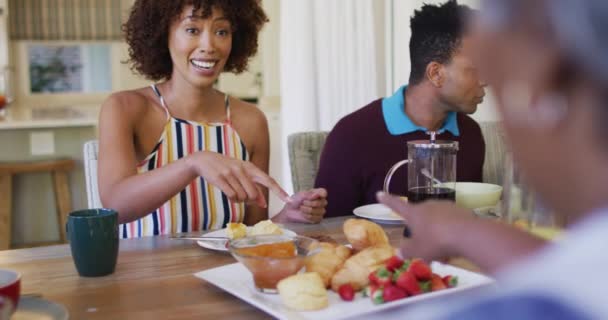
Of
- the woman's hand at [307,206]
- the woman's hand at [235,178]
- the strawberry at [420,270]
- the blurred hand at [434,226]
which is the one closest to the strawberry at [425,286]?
the strawberry at [420,270]

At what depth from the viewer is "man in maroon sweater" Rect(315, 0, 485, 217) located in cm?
206

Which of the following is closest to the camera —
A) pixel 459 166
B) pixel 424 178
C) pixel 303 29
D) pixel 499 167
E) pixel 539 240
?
pixel 539 240

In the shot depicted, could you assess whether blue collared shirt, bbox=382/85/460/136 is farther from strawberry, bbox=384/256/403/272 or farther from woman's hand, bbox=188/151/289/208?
strawberry, bbox=384/256/403/272

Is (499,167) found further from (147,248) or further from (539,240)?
(539,240)

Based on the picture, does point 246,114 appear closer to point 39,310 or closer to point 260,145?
point 260,145

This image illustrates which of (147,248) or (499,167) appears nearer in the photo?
(147,248)

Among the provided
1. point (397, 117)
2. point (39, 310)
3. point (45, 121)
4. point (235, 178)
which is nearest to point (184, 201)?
point (235, 178)

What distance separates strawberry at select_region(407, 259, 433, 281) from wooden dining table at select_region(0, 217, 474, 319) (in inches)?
7.8

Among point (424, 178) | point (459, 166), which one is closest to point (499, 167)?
point (459, 166)

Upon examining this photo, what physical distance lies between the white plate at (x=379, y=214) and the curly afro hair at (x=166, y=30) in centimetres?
66

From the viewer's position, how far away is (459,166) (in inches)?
86.3

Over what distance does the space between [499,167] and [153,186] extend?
4.36 feet

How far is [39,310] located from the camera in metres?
1.02

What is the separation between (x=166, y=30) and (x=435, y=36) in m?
0.81
